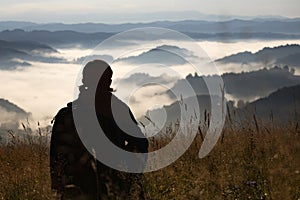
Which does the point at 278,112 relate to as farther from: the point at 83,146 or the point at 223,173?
the point at 83,146

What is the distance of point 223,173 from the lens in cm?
528

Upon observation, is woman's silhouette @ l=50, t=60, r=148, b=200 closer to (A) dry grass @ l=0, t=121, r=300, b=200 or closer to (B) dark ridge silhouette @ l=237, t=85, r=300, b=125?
(A) dry grass @ l=0, t=121, r=300, b=200

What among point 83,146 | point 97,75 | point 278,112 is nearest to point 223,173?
point 83,146

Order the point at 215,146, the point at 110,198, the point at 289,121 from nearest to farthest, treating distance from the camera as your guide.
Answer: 1. the point at 110,198
2. the point at 215,146
3. the point at 289,121

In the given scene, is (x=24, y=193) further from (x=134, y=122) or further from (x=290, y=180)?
(x=290, y=180)

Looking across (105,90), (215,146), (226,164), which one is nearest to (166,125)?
(215,146)

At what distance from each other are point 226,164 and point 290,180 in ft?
3.02

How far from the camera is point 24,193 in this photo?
220 inches

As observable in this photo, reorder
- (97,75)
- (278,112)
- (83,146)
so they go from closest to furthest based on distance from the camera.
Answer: (97,75)
(83,146)
(278,112)

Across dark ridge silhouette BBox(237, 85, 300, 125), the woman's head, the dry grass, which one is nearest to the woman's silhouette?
the woman's head

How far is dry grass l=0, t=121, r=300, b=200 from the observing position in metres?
4.88

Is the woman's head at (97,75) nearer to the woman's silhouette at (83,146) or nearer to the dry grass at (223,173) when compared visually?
the woman's silhouette at (83,146)

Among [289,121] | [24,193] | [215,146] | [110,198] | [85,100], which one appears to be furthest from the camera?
[289,121]

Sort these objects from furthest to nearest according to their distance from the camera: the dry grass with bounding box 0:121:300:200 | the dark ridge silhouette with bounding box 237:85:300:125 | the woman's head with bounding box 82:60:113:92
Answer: the dark ridge silhouette with bounding box 237:85:300:125 < the woman's head with bounding box 82:60:113:92 < the dry grass with bounding box 0:121:300:200
